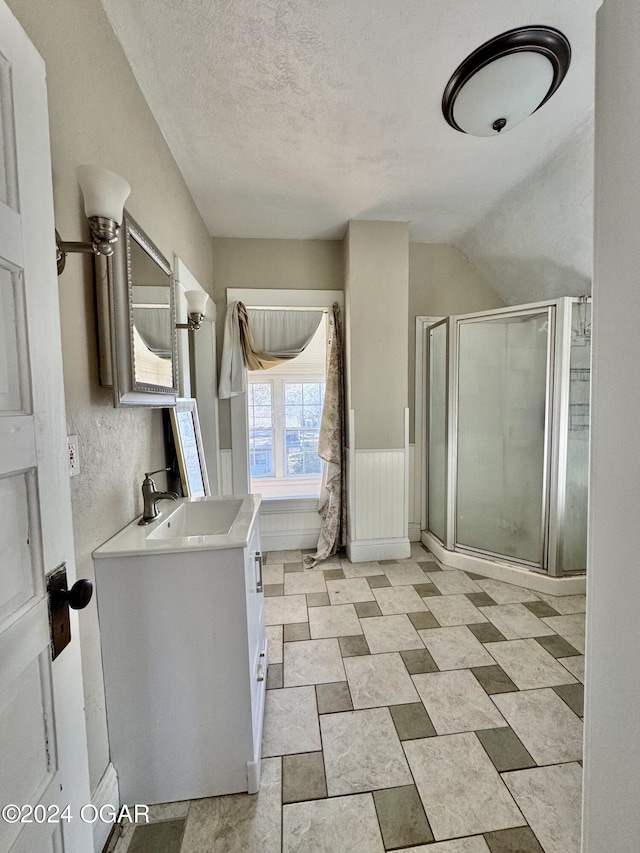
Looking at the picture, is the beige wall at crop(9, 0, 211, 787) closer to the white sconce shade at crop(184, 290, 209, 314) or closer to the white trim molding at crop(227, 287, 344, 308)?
the white sconce shade at crop(184, 290, 209, 314)

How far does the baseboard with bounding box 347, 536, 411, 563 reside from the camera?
2945mm

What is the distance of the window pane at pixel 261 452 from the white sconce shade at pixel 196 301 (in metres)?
2.03

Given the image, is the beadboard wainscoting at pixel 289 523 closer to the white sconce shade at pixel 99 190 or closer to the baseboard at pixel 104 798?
the baseboard at pixel 104 798

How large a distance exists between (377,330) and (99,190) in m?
2.11

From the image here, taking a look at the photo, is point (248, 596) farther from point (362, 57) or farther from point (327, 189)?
point (327, 189)

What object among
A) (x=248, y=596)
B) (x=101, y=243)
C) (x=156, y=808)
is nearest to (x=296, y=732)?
(x=156, y=808)

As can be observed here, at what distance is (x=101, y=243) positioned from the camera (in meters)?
1.00

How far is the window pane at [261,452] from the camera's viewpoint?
157 inches

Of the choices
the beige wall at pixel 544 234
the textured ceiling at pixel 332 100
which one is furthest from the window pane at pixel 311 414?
the beige wall at pixel 544 234

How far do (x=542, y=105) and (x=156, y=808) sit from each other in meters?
3.23

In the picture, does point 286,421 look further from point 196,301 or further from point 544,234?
point 544,234

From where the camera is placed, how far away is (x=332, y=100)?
1613 millimetres

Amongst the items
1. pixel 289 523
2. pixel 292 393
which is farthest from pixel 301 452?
pixel 289 523

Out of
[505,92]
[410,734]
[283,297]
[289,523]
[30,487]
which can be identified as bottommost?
[410,734]
